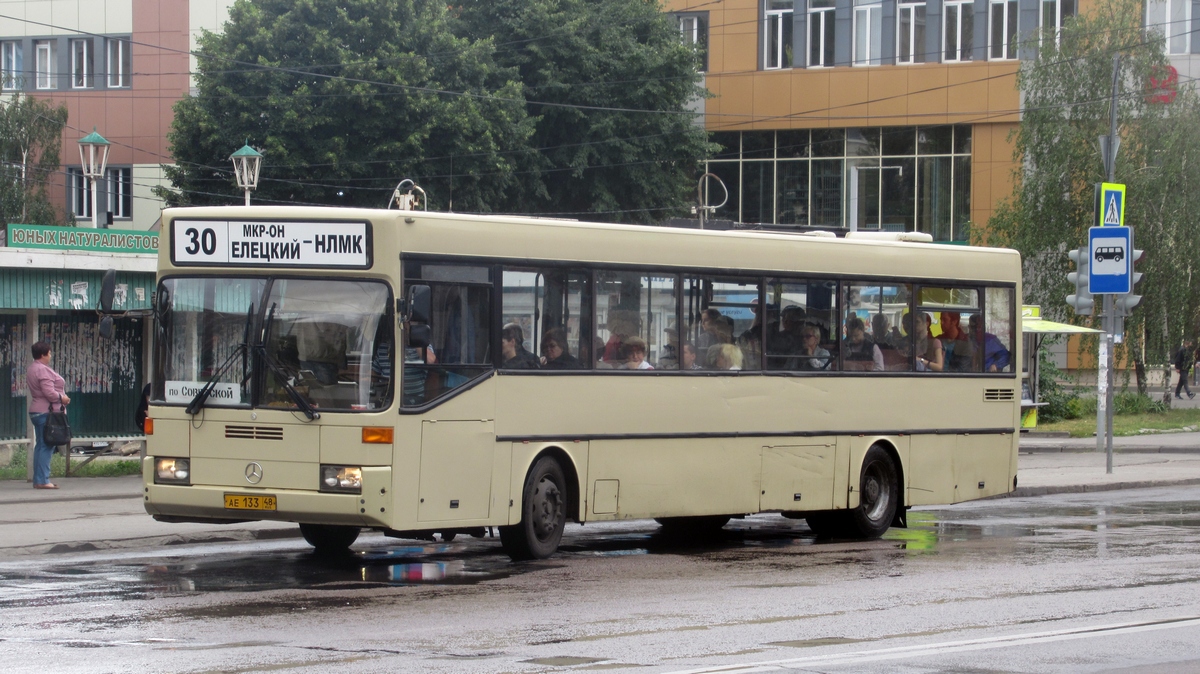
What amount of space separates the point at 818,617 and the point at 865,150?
1769 inches

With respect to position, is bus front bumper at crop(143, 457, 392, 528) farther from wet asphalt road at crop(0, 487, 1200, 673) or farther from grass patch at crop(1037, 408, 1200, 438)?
grass patch at crop(1037, 408, 1200, 438)

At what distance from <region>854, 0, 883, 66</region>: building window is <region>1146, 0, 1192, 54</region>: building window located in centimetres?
883

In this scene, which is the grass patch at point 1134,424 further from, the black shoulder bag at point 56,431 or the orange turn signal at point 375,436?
the orange turn signal at point 375,436

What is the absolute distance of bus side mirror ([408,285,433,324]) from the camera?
36.9 ft

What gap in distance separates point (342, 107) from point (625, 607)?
33.0m

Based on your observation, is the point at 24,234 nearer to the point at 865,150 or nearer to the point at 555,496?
the point at 555,496

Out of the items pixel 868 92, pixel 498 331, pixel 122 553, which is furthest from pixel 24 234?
pixel 868 92

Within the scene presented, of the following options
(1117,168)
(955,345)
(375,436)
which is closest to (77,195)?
(1117,168)

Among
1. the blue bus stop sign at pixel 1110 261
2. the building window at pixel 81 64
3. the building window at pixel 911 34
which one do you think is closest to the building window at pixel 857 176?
the building window at pixel 911 34

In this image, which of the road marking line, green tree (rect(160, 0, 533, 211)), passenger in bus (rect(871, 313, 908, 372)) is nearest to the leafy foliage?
green tree (rect(160, 0, 533, 211))

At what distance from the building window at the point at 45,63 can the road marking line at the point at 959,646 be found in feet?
180

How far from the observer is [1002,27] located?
166ft

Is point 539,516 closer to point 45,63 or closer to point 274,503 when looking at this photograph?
point 274,503

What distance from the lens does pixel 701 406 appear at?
13.7 meters
